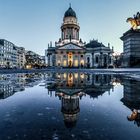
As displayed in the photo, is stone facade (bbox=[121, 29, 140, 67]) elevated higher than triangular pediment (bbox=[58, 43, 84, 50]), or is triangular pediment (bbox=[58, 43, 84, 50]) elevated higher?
triangular pediment (bbox=[58, 43, 84, 50])

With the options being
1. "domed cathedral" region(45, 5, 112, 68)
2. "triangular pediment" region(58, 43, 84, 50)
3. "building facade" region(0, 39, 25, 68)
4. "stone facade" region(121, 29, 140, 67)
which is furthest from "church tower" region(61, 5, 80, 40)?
"stone facade" region(121, 29, 140, 67)

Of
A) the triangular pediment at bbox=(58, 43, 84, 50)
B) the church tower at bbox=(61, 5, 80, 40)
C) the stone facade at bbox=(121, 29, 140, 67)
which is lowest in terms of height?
the stone facade at bbox=(121, 29, 140, 67)

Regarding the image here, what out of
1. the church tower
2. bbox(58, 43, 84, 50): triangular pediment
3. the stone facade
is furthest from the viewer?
the church tower

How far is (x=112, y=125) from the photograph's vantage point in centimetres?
449

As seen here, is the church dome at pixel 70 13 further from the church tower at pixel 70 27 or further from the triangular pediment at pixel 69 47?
the triangular pediment at pixel 69 47

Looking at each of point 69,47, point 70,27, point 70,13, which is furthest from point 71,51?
point 70,13

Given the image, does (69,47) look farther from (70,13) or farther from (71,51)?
(70,13)

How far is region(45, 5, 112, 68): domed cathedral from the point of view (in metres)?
114

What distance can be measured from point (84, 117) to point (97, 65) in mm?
118652

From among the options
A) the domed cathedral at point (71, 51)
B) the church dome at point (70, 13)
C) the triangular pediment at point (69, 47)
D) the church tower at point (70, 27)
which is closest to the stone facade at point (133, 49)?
the domed cathedral at point (71, 51)

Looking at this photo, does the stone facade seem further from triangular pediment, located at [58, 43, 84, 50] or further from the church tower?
the church tower

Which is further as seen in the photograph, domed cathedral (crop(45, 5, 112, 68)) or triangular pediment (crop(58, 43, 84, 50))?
domed cathedral (crop(45, 5, 112, 68))

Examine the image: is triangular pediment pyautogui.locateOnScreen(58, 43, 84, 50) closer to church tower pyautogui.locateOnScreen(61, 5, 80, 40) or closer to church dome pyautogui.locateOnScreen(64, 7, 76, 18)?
church tower pyautogui.locateOnScreen(61, 5, 80, 40)

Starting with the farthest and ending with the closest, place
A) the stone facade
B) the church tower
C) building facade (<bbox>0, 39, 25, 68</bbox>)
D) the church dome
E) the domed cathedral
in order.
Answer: building facade (<bbox>0, 39, 25, 68</bbox>) → the church dome → the church tower → the domed cathedral → the stone facade
